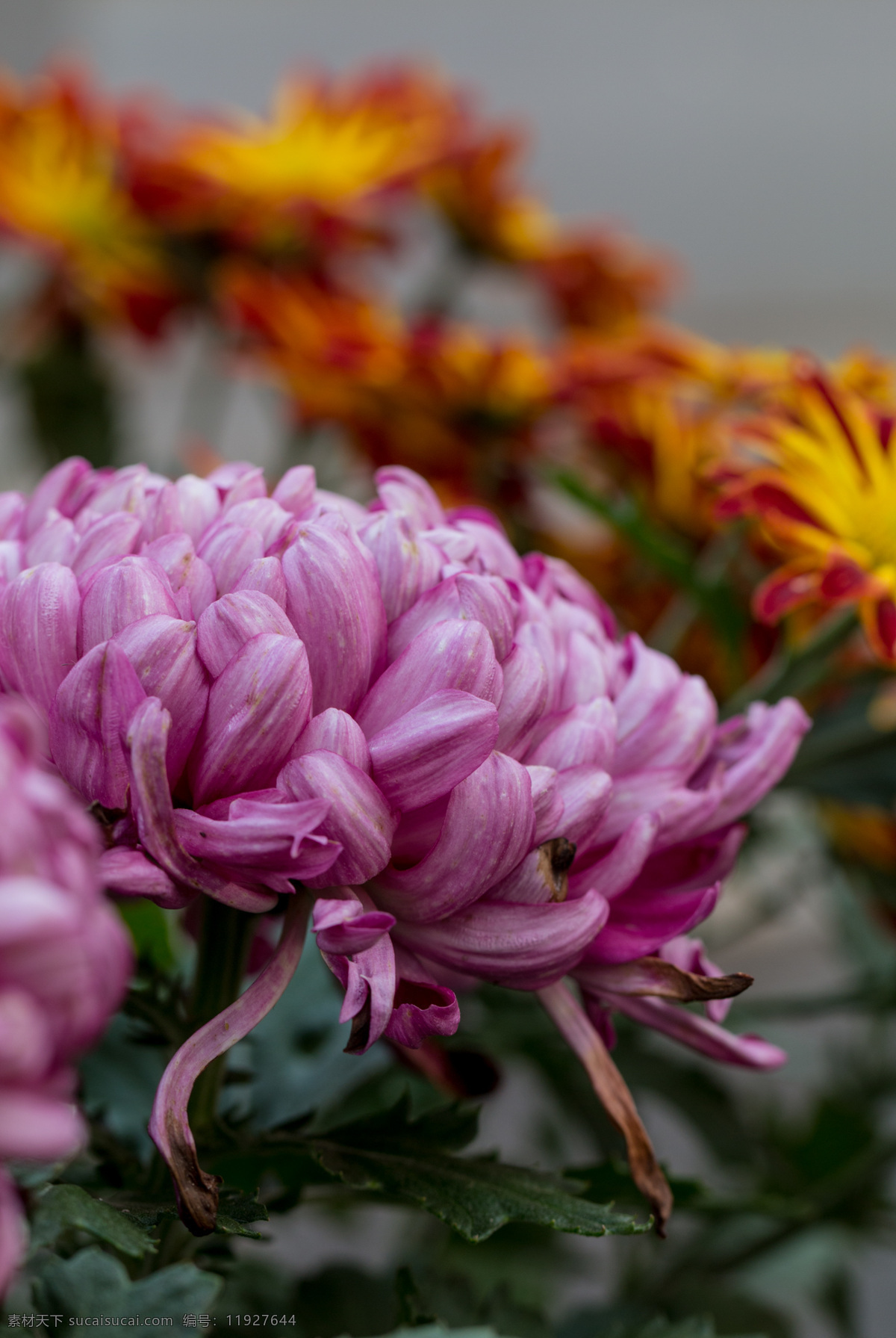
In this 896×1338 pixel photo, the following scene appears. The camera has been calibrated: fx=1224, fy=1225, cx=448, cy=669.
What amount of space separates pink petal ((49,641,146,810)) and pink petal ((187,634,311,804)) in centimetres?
1

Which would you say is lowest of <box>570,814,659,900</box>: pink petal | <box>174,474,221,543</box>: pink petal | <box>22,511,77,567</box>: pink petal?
<box>570,814,659,900</box>: pink petal

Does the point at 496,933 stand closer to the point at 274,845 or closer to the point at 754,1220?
the point at 274,845

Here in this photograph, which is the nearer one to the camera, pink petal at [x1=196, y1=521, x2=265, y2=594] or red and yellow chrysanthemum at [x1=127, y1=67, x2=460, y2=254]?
pink petal at [x1=196, y1=521, x2=265, y2=594]

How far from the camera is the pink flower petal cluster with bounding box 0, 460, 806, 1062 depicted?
0.55 ft

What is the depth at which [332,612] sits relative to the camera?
0.18 m

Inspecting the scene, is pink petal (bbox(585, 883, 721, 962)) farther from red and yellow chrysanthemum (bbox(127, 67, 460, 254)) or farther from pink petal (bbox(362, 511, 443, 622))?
red and yellow chrysanthemum (bbox(127, 67, 460, 254))

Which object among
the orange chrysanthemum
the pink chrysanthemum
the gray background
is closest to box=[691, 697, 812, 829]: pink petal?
the pink chrysanthemum

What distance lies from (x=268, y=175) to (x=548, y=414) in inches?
6.2

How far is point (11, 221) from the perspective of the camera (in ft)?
1.61

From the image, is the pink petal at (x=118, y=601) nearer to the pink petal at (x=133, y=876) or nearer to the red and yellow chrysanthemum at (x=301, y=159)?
the pink petal at (x=133, y=876)

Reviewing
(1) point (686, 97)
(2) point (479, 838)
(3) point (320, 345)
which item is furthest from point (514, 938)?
(1) point (686, 97)

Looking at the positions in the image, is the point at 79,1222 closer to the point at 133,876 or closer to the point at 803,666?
Result: the point at 133,876

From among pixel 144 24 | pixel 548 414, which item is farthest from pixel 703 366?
pixel 144 24

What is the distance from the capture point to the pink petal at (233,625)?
176mm
